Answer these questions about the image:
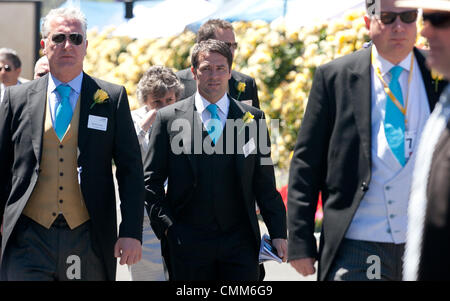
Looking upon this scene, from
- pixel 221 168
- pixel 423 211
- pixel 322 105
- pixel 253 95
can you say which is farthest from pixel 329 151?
pixel 253 95

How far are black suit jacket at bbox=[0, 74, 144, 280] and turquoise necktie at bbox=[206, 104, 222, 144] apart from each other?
0.56 metres

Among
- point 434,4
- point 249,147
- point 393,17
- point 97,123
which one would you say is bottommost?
point 249,147

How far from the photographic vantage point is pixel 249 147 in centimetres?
591

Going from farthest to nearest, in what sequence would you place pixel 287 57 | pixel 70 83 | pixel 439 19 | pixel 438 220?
pixel 287 57, pixel 70 83, pixel 439 19, pixel 438 220

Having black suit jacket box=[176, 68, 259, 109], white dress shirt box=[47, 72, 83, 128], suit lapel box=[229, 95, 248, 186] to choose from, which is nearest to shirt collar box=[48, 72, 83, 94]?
white dress shirt box=[47, 72, 83, 128]

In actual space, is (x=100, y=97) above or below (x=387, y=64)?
below

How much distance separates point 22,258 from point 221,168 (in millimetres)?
1328

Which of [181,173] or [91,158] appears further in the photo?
[181,173]

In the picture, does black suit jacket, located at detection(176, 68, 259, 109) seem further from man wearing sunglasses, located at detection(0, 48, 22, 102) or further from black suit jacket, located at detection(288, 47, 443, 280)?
man wearing sunglasses, located at detection(0, 48, 22, 102)

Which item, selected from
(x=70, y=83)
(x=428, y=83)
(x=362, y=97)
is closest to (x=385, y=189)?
(x=362, y=97)

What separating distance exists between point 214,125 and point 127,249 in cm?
103

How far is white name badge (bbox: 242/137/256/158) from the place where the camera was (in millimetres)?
5875

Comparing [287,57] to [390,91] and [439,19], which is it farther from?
[439,19]

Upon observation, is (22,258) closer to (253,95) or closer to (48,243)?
(48,243)
